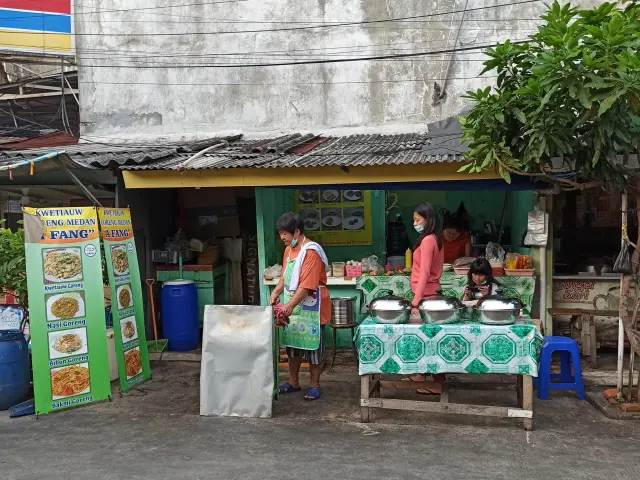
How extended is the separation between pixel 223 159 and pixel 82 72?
4943mm

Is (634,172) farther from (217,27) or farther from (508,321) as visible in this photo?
(217,27)

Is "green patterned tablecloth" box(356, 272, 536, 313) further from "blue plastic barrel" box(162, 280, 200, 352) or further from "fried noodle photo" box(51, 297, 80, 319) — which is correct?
"fried noodle photo" box(51, 297, 80, 319)

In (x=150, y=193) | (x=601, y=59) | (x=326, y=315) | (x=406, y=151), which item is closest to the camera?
(x=601, y=59)

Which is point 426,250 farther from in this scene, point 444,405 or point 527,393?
point 527,393

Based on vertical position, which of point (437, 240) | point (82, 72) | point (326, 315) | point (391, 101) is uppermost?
point (82, 72)

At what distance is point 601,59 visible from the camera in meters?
4.31

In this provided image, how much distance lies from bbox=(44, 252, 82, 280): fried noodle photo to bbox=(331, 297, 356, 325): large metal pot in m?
2.97

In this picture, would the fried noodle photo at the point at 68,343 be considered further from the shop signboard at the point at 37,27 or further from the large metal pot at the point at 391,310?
the shop signboard at the point at 37,27

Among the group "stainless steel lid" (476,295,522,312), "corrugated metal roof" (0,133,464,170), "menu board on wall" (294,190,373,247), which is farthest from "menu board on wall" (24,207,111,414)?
"stainless steel lid" (476,295,522,312)

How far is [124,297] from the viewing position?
640 cm

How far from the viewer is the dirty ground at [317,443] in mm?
4312

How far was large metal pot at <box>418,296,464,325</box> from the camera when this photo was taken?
4902mm

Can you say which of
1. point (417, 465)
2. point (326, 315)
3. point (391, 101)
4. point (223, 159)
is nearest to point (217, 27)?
point (391, 101)

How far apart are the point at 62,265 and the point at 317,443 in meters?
3.09
